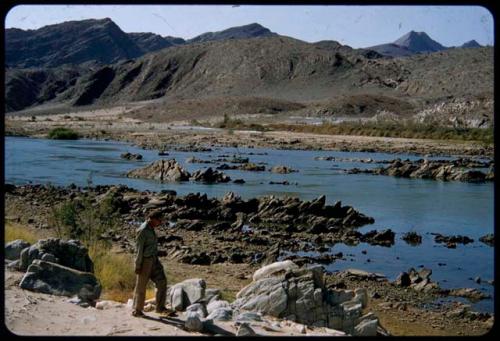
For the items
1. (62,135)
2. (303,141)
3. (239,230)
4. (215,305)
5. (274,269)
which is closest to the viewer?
(215,305)

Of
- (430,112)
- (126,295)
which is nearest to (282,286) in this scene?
(126,295)

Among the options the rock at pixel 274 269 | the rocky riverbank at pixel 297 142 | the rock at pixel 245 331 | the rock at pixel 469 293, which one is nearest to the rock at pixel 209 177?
the rocky riverbank at pixel 297 142

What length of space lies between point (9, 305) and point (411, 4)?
19.1ft

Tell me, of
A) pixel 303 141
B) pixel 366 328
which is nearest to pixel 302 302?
pixel 366 328

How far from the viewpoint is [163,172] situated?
28.8 meters

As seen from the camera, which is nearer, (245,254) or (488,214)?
(245,254)

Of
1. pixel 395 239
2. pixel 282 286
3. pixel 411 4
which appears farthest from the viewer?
pixel 395 239

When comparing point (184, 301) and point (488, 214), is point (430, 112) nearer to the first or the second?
point (488, 214)

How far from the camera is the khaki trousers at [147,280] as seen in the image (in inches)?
302

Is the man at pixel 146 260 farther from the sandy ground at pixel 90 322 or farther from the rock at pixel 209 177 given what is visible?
the rock at pixel 209 177

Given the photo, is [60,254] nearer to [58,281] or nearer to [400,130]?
[58,281]

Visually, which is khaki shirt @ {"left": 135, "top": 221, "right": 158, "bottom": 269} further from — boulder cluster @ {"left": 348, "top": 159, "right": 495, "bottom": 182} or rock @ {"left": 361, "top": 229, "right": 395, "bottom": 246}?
boulder cluster @ {"left": 348, "top": 159, "right": 495, "bottom": 182}

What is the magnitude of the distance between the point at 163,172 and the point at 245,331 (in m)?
21.9

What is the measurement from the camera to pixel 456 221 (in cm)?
1995
